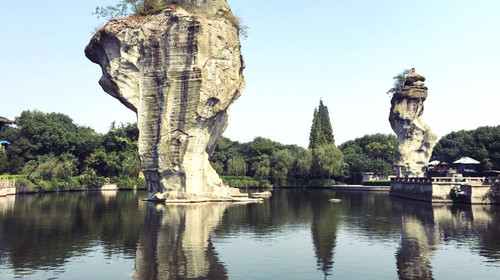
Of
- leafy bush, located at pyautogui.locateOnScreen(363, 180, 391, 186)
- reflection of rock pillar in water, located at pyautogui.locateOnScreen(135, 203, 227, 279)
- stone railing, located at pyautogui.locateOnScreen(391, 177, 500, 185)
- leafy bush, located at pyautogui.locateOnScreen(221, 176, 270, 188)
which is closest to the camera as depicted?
reflection of rock pillar in water, located at pyautogui.locateOnScreen(135, 203, 227, 279)

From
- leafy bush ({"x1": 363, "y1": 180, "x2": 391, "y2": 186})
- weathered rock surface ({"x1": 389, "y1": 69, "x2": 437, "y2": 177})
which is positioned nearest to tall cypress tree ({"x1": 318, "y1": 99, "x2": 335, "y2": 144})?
leafy bush ({"x1": 363, "y1": 180, "x2": 391, "y2": 186})

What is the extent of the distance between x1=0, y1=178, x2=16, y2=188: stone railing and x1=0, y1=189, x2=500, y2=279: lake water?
22.2m

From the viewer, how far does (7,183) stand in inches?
2217

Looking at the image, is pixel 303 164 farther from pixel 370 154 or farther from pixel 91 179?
pixel 91 179

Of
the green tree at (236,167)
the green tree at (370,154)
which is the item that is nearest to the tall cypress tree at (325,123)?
the green tree at (370,154)

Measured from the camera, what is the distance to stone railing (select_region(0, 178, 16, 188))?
55375mm

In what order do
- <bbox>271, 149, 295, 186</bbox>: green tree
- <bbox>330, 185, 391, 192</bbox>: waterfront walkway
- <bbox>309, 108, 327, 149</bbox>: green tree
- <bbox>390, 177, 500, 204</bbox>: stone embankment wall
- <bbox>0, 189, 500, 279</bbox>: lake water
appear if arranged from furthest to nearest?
1. <bbox>309, 108, 327, 149</bbox>: green tree
2. <bbox>271, 149, 295, 186</bbox>: green tree
3. <bbox>330, 185, 391, 192</bbox>: waterfront walkway
4. <bbox>390, 177, 500, 204</bbox>: stone embankment wall
5. <bbox>0, 189, 500, 279</bbox>: lake water

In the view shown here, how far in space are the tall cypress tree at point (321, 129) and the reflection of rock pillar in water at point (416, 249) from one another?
6008 cm

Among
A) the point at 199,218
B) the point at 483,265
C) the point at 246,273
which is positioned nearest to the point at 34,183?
the point at 199,218

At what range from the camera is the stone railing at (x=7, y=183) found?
55.4 metres

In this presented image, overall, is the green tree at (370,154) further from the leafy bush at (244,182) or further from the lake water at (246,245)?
the lake water at (246,245)

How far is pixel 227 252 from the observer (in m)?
20.2

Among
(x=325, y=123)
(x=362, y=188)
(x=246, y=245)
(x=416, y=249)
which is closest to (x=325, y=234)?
(x=416, y=249)

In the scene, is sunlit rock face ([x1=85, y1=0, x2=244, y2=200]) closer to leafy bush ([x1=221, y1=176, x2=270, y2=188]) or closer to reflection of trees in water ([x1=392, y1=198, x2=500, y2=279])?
reflection of trees in water ([x1=392, y1=198, x2=500, y2=279])
